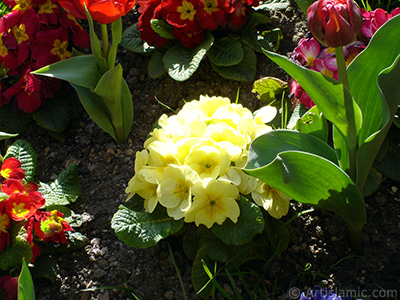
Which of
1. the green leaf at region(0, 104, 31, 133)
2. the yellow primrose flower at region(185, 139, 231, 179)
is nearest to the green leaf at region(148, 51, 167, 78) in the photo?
the green leaf at region(0, 104, 31, 133)

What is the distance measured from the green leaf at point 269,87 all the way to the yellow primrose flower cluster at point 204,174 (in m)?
0.38

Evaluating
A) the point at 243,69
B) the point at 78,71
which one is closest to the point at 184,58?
the point at 243,69

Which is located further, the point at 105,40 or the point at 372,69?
the point at 105,40

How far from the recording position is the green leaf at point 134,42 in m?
2.29

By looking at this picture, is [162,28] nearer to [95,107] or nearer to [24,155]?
[95,107]

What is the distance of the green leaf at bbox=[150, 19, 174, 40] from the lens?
7.14ft

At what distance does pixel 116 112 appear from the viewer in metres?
1.96

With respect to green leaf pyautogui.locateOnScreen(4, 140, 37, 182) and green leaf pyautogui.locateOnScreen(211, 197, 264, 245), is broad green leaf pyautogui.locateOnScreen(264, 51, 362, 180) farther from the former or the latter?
green leaf pyautogui.locateOnScreen(4, 140, 37, 182)

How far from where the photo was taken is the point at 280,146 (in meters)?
1.36

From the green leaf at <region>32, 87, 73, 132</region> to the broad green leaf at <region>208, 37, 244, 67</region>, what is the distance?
0.69 m

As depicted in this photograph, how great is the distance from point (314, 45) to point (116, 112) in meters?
0.81

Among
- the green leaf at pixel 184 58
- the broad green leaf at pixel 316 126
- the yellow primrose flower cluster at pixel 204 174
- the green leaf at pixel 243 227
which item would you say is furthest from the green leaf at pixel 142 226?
the green leaf at pixel 184 58

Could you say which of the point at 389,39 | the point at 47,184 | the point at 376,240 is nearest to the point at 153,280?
the point at 47,184

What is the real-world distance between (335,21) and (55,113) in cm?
141
